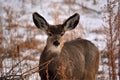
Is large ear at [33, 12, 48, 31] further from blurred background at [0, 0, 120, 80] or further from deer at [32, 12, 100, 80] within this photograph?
blurred background at [0, 0, 120, 80]

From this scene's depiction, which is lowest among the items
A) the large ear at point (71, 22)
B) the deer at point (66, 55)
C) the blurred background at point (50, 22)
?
the blurred background at point (50, 22)

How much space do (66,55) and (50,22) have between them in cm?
722

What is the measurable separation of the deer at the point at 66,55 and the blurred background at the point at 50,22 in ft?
1.29

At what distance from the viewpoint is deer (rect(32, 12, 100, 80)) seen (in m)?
6.59

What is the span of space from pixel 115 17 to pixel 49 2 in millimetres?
9592

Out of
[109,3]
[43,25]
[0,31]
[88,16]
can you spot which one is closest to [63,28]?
[43,25]

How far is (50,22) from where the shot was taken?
46.4 feet

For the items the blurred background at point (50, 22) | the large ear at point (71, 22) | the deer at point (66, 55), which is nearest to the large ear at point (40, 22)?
the deer at point (66, 55)

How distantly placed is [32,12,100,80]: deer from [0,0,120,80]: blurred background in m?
0.39

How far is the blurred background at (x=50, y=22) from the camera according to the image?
327 inches

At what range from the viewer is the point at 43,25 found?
271 inches

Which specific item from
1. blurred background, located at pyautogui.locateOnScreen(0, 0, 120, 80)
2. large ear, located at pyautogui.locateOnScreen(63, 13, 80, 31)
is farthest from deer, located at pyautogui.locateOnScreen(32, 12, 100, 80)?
blurred background, located at pyautogui.locateOnScreen(0, 0, 120, 80)

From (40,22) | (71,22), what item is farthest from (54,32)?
(71,22)

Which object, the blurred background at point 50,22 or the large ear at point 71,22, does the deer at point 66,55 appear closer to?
the large ear at point 71,22
